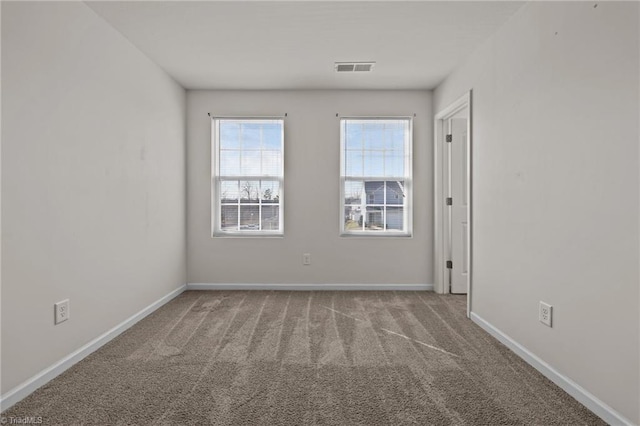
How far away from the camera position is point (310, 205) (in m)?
4.32

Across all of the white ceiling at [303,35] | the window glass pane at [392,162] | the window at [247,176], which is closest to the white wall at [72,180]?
the white ceiling at [303,35]

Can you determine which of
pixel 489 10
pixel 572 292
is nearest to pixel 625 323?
pixel 572 292

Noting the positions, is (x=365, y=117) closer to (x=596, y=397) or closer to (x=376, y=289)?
(x=376, y=289)

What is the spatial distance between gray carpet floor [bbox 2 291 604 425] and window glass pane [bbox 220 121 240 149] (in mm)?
2115

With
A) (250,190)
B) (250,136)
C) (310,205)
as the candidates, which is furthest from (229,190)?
(310,205)

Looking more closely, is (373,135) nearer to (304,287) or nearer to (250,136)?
(250,136)


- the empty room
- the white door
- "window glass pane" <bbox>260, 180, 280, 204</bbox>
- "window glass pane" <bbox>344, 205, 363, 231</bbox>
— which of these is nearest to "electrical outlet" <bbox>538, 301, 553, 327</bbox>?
the empty room

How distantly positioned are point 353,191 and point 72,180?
2912 millimetres

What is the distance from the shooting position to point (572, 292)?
1.96 metres

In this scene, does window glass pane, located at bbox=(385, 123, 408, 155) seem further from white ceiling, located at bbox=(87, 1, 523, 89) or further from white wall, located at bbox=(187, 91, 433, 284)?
white ceiling, located at bbox=(87, 1, 523, 89)

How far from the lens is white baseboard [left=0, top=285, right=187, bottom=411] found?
184 centimetres

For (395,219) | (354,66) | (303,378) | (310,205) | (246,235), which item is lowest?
(303,378)

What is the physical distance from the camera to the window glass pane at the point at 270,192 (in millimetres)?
4387

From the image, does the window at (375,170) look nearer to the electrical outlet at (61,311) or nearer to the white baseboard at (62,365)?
the white baseboard at (62,365)
